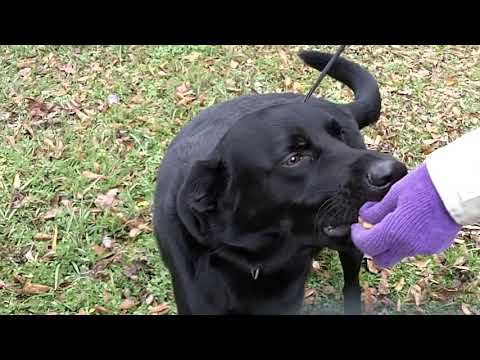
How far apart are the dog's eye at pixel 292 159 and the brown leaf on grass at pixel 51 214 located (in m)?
1.98

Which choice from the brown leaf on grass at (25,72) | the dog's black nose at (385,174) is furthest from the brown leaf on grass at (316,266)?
the brown leaf on grass at (25,72)

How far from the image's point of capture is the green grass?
3.41m

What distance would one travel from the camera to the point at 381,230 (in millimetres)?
1871

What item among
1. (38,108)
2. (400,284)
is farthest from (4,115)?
(400,284)

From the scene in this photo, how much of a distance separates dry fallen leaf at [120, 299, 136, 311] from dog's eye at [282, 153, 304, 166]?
4.82ft

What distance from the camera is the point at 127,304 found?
11.0ft

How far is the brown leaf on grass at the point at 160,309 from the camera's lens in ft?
10.8

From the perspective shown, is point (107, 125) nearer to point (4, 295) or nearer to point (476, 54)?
point (4, 295)

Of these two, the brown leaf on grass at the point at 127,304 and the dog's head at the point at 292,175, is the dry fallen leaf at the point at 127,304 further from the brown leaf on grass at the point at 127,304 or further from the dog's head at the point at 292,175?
the dog's head at the point at 292,175

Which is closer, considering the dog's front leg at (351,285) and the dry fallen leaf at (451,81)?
the dog's front leg at (351,285)

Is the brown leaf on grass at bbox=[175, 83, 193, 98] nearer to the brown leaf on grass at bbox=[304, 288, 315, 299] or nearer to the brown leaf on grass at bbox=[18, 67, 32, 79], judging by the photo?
the brown leaf on grass at bbox=[18, 67, 32, 79]

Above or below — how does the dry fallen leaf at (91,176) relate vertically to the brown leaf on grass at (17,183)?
above

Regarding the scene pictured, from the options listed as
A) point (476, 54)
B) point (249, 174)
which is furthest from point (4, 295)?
point (476, 54)

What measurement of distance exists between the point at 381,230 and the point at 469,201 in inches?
10.8
